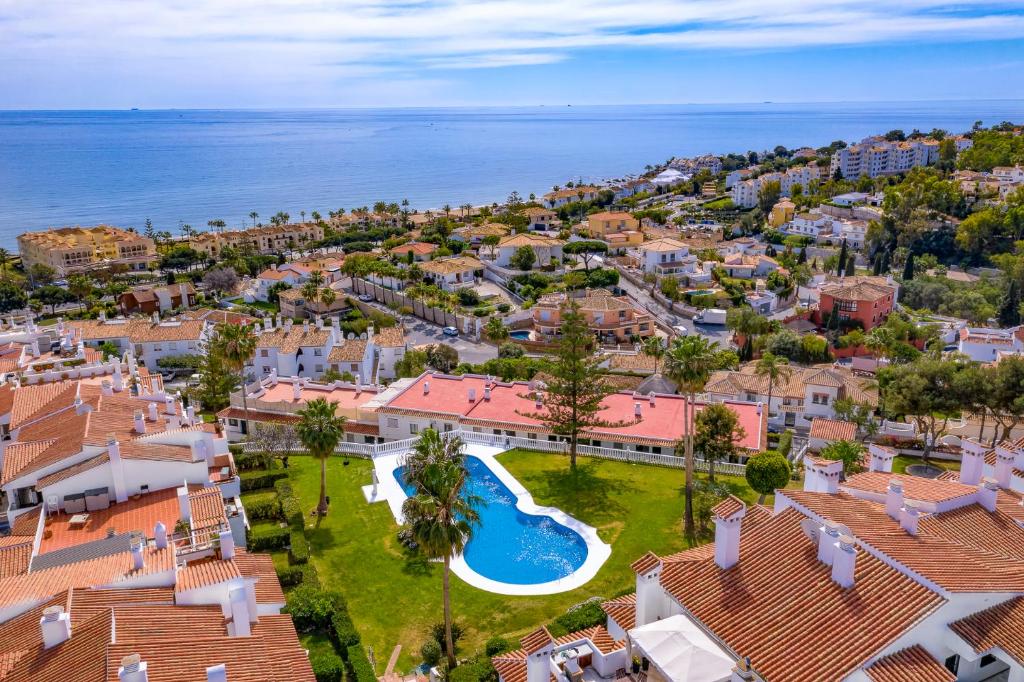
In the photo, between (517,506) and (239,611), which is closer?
(239,611)

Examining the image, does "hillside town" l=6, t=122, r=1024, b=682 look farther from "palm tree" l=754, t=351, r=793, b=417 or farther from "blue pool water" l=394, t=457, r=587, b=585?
Answer: "palm tree" l=754, t=351, r=793, b=417

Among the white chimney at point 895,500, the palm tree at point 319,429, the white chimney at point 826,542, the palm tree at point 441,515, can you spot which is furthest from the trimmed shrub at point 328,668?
the white chimney at point 895,500

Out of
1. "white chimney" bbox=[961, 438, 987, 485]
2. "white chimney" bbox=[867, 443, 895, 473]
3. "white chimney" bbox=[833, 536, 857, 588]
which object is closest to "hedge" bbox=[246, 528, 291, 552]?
"white chimney" bbox=[833, 536, 857, 588]

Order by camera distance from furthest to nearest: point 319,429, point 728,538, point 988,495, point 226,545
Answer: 1. point 319,429
2. point 226,545
3. point 988,495
4. point 728,538

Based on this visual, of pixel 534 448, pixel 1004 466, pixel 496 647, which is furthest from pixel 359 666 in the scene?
pixel 1004 466

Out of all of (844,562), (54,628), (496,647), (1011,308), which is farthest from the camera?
(1011,308)

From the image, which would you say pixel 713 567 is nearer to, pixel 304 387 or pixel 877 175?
pixel 304 387

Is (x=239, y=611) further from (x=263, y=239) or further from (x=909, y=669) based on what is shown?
(x=263, y=239)

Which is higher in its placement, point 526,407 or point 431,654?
point 526,407
